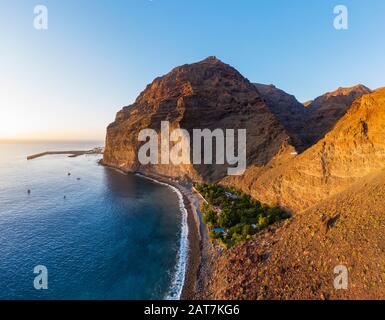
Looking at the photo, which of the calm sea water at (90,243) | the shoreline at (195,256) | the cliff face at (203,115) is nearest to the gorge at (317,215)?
the shoreline at (195,256)

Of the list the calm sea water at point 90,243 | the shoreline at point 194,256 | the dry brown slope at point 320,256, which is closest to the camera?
the dry brown slope at point 320,256

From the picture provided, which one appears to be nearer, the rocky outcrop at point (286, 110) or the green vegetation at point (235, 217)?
the green vegetation at point (235, 217)

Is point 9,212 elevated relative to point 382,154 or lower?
lower

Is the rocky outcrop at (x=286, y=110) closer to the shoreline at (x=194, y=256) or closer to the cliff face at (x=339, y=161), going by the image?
the cliff face at (x=339, y=161)

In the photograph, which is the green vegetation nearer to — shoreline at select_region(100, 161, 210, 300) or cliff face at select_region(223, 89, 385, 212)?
shoreline at select_region(100, 161, 210, 300)

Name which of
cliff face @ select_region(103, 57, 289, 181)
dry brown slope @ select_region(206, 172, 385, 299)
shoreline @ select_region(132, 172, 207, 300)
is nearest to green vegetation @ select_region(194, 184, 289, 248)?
shoreline @ select_region(132, 172, 207, 300)
